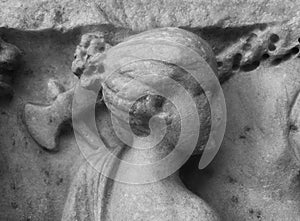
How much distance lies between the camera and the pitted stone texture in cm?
170

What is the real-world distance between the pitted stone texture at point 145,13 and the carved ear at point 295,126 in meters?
0.26

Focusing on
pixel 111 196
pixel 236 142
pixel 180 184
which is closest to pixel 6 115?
pixel 111 196

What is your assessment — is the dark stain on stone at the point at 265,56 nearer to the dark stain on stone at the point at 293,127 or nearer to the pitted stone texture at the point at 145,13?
the pitted stone texture at the point at 145,13

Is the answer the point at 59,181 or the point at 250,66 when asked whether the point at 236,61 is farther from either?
the point at 59,181

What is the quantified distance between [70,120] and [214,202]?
47 centimetres

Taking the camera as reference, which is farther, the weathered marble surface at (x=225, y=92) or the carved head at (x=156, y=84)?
the weathered marble surface at (x=225, y=92)

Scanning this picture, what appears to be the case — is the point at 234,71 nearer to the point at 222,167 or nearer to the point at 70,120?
the point at 222,167

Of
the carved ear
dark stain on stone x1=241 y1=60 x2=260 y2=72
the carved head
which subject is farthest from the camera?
dark stain on stone x1=241 y1=60 x2=260 y2=72

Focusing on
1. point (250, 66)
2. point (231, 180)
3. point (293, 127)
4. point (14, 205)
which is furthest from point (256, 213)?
point (14, 205)

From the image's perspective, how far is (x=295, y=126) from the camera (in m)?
1.60

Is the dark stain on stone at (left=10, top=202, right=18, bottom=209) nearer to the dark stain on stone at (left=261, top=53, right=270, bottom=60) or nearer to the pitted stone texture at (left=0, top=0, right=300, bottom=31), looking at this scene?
the pitted stone texture at (left=0, top=0, right=300, bottom=31)

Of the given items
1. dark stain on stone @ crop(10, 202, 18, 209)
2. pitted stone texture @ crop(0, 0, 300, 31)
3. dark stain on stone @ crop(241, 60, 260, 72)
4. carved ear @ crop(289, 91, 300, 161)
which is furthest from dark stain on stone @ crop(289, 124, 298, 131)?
dark stain on stone @ crop(10, 202, 18, 209)

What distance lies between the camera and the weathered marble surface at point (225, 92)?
1.61 m

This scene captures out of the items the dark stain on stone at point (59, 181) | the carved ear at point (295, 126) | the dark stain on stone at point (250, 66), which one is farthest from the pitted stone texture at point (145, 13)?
the dark stain on stone at point (59, 181)
